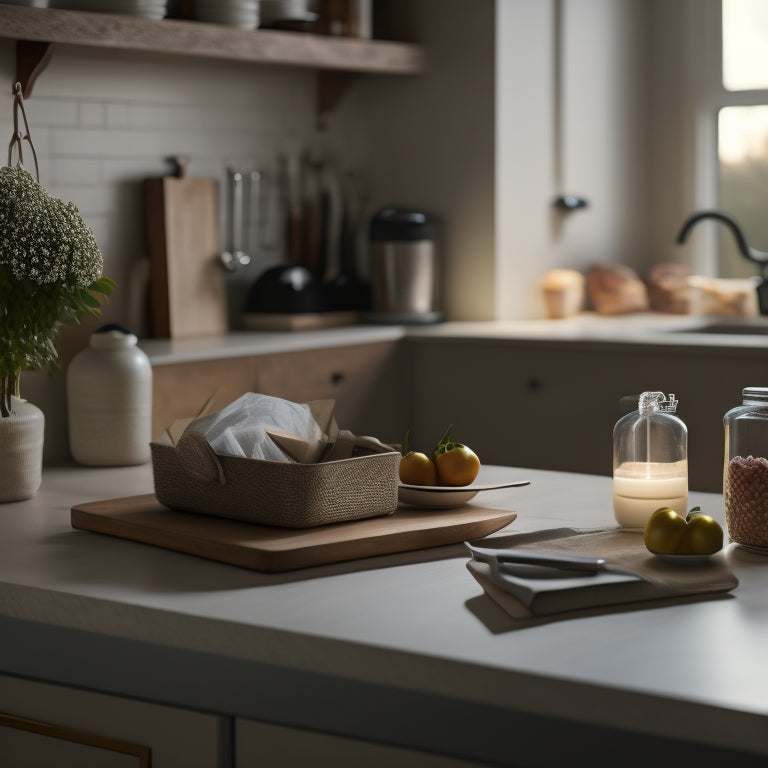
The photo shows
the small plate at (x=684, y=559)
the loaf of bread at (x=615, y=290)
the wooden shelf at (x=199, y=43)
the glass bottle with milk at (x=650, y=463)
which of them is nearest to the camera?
the small plate at (x=684, y=559)

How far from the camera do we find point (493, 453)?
3.87 m

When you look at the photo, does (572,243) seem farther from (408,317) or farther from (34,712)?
(34,712)

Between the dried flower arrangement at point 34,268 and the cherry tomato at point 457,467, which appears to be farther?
the dried flower arrangement at point 34,268

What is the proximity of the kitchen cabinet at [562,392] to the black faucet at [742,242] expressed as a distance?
0.76m

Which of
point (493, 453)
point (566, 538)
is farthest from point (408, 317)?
point (566, 538)

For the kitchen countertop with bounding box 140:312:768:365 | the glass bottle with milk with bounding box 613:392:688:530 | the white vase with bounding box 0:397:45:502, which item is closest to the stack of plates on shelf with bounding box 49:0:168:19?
the kitchen countertop with bounding box 140:312:768:365

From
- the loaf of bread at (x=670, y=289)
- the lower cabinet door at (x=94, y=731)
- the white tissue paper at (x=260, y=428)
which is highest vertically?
the loaf of bread at (x=670, y=289)

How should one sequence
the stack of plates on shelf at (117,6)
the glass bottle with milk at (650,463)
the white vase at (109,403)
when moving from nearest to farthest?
the glass bottle with milk at (650,463), the white vase at (109,403), the stack of plates on shelf at (117,6)

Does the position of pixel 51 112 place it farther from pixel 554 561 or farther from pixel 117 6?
pixel 554 561

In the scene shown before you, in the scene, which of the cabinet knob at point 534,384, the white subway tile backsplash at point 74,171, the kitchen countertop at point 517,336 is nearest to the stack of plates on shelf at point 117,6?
the white subway tile backsplash at point 74,171

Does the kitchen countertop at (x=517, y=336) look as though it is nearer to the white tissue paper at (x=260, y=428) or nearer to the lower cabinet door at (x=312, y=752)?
the white tissue paper at (x=260, y=428)

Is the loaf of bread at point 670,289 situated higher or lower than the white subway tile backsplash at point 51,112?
lower

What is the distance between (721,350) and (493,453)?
0.79 m

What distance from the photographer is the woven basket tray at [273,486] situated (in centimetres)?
157
